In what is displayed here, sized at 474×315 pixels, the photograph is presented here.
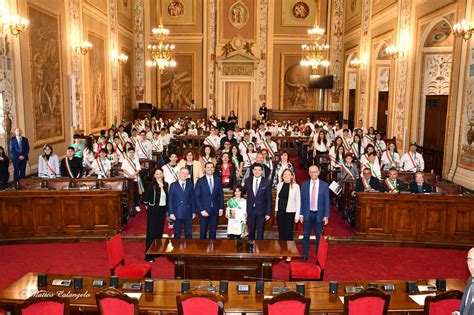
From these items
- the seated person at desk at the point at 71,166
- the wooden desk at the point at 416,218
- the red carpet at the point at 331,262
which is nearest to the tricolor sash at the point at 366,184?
the wooden desk at the point at 416,218

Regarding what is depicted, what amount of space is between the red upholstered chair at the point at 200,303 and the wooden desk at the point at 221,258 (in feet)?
5.70

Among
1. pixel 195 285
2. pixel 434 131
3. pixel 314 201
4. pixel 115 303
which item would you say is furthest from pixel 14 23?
pixel 434 131

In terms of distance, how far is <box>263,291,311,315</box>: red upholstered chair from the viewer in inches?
155

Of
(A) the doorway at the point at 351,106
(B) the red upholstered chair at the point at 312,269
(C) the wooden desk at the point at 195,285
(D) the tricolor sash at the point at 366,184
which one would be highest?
(A) the doorway at the point at 351,106

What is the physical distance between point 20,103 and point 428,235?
32.6 ft

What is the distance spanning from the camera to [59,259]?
24.5 feet

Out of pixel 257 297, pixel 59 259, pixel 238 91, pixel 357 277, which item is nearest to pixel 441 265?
pixel 357 277

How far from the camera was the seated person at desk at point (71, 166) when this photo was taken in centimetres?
955

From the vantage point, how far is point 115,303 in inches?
159

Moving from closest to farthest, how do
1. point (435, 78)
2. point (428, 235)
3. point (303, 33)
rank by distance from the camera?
1. point (428, 235)
2. point (435, 78)
3. point (303, 33)

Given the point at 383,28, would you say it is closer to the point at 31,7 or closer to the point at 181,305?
Result: the point at 31,7

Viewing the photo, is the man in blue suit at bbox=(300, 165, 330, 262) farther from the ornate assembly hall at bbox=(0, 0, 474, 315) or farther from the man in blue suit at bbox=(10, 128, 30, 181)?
the man in blue suit at bbox=(10, 128, 30, 181)

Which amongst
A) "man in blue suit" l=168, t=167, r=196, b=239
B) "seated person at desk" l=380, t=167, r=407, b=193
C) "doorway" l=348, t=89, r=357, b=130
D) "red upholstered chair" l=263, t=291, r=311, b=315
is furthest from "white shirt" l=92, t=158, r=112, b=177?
"doorway" l=348, t=89, r=357, b=130

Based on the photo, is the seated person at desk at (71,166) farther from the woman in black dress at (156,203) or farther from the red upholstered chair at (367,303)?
the red upholstered chair at (367,303)
